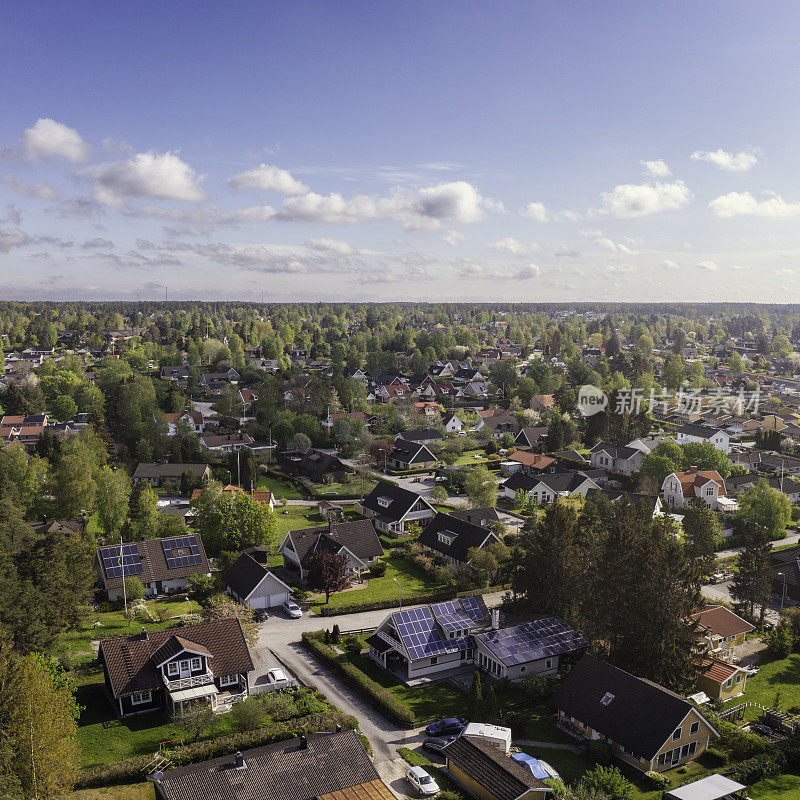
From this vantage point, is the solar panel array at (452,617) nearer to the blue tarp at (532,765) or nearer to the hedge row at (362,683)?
the hedge row at (362,683)

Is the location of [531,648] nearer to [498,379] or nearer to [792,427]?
[792,427]

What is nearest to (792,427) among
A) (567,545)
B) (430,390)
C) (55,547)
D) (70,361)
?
(430,390)

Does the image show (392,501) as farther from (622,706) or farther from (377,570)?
(622,706)

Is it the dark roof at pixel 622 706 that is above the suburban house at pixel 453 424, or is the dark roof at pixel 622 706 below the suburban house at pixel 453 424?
below

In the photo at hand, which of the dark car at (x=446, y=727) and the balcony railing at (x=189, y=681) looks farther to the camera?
the balcony railing at (x=189, y=681)

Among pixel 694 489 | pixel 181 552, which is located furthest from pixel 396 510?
pixel 694 489

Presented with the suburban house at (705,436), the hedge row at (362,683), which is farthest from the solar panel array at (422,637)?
the suburban house at (705,436)
